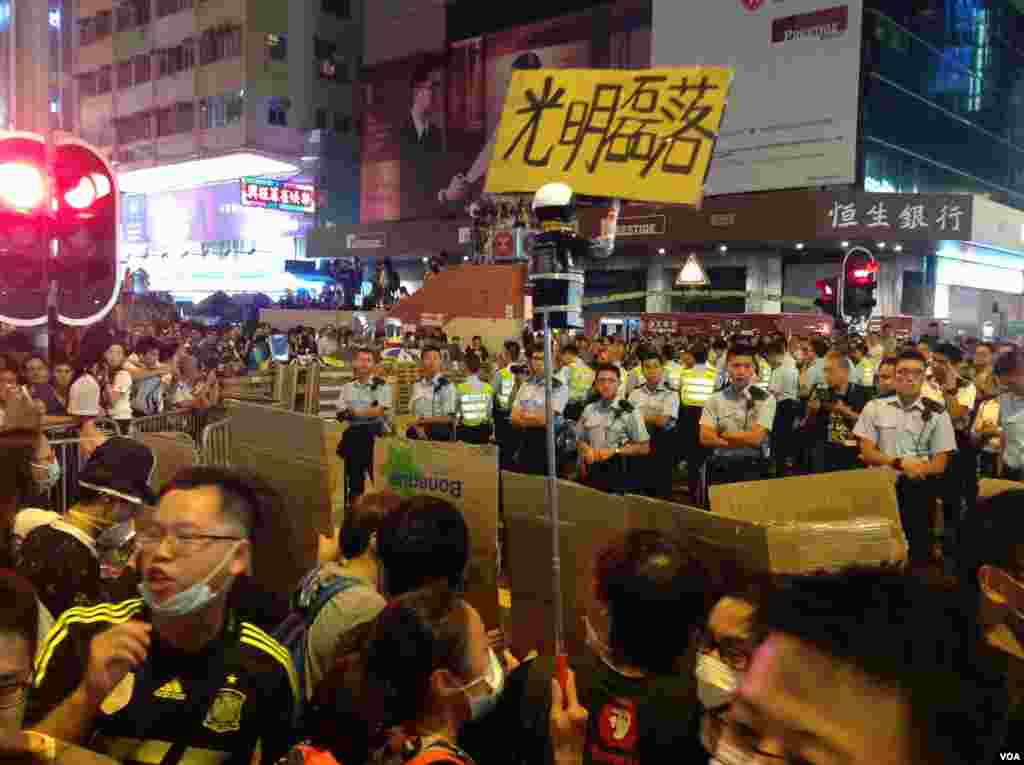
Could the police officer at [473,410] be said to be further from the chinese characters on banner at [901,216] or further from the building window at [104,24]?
the building window at [104,24]

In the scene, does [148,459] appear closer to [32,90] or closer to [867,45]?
[32,90]

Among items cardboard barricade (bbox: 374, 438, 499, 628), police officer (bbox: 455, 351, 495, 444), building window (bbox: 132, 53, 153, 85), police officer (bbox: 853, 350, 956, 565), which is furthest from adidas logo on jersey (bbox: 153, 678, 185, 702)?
building window (bbox: 132, 53, 153, 85)

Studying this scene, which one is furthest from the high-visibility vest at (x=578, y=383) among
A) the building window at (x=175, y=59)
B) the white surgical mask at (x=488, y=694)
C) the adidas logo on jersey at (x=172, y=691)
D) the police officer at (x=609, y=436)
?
the building window at (x=175, y=59)

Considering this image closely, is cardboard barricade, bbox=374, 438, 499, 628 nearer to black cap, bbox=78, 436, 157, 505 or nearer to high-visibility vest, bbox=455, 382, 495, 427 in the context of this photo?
black cap, bbox=78, 436, 157, 505

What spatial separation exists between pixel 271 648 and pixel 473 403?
8.24 metres

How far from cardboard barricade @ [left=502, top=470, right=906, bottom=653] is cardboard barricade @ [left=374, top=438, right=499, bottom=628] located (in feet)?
0.43

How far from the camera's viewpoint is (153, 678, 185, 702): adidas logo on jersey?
2297 mm

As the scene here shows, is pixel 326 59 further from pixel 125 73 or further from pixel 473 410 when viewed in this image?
pixel 473 410

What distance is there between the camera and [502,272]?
43.8 ft

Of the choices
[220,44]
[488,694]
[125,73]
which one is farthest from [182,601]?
[125,73]

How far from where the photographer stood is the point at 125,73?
56.5 metres

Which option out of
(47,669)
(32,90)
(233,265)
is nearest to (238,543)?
(47,669)

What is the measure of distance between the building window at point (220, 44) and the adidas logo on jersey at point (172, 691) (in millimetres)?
52302

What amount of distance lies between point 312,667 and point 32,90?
187 inches
